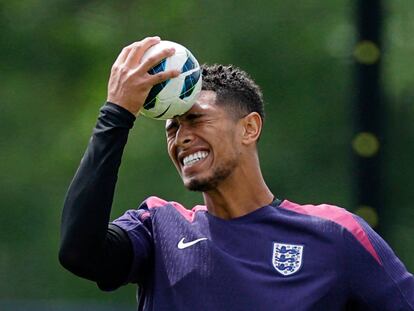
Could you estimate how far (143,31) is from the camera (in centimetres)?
550

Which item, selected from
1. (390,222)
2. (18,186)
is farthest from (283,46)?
(18,186)

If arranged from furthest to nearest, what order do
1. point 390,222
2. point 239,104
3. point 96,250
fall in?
1. point 390,222
2. point 239,104
3. point 96,250

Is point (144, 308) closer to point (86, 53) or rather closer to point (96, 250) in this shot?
point (96, 250)

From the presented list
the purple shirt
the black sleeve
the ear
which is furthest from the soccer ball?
the purple shirt

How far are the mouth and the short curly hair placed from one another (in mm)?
211

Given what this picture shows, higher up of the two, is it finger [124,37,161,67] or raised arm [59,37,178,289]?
finger [124,37,161,67]

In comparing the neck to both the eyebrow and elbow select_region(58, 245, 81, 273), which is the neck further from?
elbow select_region(58, 245, 81, 273)

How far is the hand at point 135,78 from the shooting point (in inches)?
148

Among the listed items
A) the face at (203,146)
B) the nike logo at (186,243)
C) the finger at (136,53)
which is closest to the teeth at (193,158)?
the face at (203,146)

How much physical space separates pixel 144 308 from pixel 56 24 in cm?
198

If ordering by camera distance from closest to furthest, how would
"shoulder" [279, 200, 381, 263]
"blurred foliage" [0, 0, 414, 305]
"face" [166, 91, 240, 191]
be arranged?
"shoulder" [279, 200, 381, 263]
"face" [166, 91, 240, 191]
"blurred foliage" [0, 0, 414, 305]

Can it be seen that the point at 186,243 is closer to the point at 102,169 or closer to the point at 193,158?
the point at 193,158

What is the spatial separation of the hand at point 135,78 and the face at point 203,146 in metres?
0.23

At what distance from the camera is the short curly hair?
161 inches
